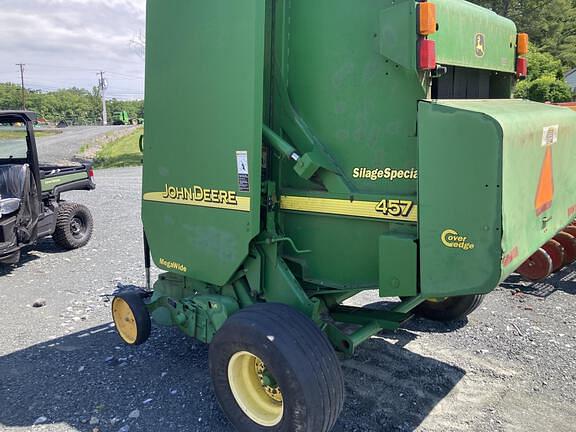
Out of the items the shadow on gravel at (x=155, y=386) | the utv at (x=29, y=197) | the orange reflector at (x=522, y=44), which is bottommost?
the shadow on gravel at (x=155, y=386)

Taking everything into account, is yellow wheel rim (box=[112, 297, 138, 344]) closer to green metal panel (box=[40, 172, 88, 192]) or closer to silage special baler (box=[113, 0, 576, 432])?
silage special baler (box=[113, 0, 576, 432])

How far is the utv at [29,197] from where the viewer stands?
6262 mm

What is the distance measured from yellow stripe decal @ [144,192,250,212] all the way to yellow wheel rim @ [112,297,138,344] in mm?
827

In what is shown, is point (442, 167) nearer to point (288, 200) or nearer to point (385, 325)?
point (288, 200)

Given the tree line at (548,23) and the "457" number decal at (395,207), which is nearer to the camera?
the "457" number decal at (395,207)

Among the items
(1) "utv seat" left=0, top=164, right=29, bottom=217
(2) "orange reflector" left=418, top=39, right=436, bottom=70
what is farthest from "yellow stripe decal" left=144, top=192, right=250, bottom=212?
(1) "utv seat" left=0, top=164, right=29, bottom=217

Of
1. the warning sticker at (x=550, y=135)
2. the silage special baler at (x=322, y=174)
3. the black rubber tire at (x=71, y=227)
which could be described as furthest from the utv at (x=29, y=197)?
the warning sticker at (x=550, y=135)

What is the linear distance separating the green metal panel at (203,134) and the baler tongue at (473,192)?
106cm

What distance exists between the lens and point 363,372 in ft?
12.4

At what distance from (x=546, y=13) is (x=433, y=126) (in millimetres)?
34278

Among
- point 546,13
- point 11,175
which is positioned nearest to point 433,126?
point 11,175

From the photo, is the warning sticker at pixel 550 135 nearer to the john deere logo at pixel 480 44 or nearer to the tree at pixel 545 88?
the john deere logo at pixel 480 44

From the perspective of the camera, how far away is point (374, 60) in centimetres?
277

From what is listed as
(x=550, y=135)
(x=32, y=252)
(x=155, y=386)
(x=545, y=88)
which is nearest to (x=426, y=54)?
(x=550, y=135)
